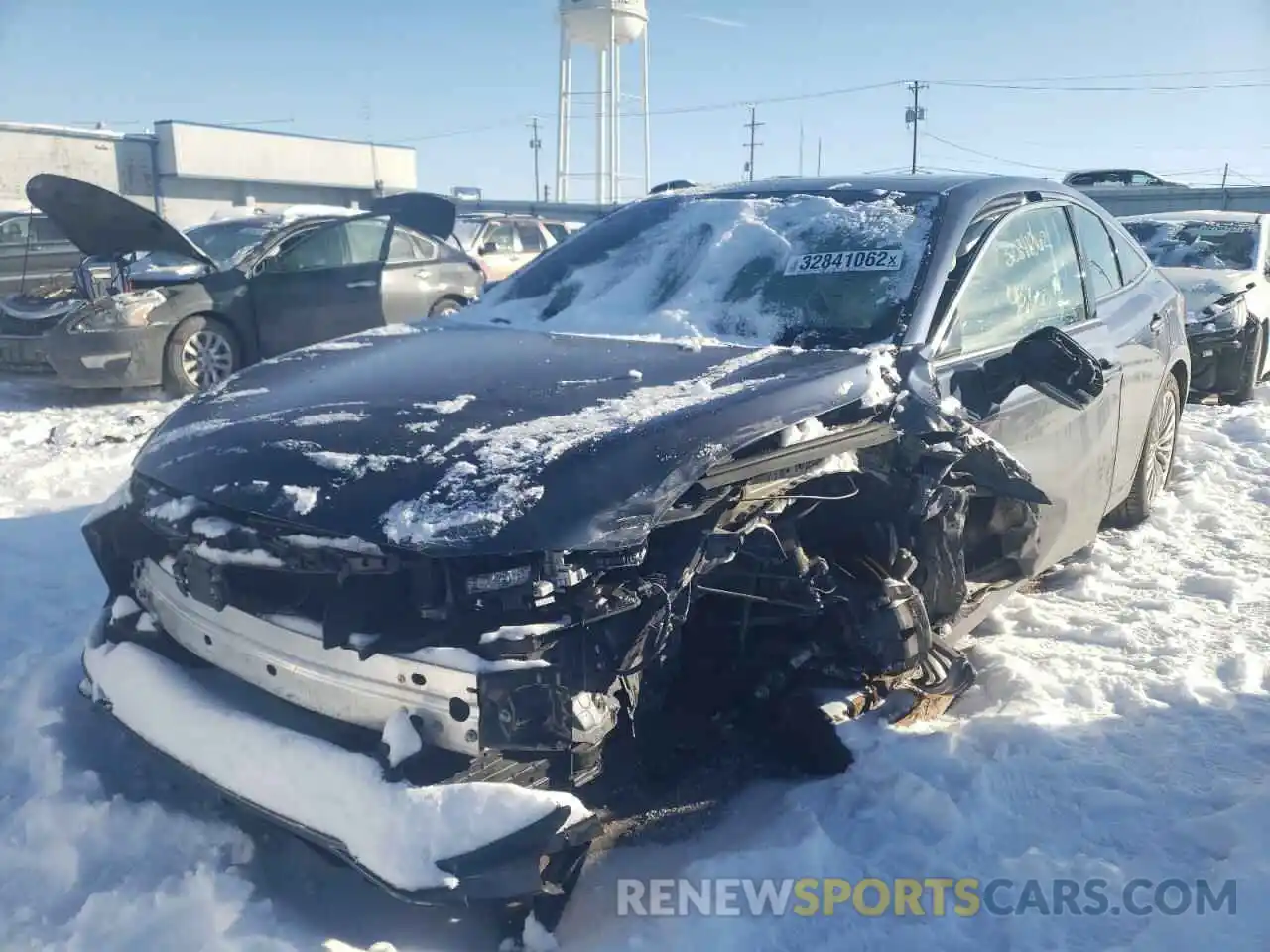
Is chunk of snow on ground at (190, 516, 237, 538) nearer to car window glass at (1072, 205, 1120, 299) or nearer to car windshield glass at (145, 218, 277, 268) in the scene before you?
car window glass at (1072, 205, 1120, 299)

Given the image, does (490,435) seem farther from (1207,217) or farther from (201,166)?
(201,166)

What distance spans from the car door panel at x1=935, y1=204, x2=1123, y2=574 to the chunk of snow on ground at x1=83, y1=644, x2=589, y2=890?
184 centimetres

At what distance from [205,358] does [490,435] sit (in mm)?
6384

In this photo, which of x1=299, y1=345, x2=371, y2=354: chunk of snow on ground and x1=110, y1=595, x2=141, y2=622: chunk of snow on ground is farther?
x1=299, y1=345, x2=371, y2=354: chunk of snow on ground

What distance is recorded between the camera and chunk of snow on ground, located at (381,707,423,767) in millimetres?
2062

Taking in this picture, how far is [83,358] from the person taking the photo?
7.30 meters

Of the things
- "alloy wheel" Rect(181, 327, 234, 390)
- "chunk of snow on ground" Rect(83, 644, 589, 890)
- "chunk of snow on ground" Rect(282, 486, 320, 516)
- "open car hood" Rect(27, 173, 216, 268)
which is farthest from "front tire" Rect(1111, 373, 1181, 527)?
"alloy wheel" Rect(181, 327, 234, 390)

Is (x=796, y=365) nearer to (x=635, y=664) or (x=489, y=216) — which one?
(x=635, y=664)

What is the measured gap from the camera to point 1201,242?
367 inches

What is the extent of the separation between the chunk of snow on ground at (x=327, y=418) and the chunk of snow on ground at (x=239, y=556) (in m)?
0.38

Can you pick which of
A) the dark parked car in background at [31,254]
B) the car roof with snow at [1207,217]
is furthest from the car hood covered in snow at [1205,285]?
the dark parked car in background at [31,254]

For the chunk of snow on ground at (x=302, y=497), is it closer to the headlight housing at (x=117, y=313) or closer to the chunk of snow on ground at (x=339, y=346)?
the chunk of snow on ground at (x=339, y=346)

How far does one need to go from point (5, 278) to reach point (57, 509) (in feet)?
17.4

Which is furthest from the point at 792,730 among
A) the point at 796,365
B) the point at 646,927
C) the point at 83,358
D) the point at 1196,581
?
the point at 83,358
